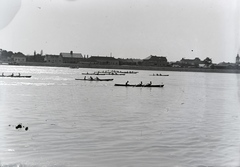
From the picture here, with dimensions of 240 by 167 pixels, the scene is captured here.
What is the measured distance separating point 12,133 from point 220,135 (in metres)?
10.6

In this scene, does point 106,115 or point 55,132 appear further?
point 106,115

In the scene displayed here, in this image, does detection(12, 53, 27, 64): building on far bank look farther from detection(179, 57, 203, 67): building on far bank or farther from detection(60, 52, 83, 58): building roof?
detection(179, 57, 203, 67): building on far bank

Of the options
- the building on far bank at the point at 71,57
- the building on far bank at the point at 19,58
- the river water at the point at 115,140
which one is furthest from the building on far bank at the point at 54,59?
the river water at the point at 115,140

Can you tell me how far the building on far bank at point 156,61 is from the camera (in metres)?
167

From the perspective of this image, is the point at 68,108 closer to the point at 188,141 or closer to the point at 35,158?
the point at 188,141

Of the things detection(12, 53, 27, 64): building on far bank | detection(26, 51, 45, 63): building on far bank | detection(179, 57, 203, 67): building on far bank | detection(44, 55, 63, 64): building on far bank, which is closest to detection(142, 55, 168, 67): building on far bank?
detection(179, 57, 203, 67): building on far bank

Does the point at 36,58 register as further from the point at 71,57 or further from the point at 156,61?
the point at 156,61

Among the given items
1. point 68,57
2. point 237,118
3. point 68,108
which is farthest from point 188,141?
point 68,57

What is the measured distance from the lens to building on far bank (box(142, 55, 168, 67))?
6575 inches

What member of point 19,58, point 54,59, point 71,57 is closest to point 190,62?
point 71,57

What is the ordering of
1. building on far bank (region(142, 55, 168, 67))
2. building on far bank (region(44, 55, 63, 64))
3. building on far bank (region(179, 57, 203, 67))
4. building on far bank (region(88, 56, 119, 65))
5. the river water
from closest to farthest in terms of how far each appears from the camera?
1. the river water
2. building on far bank (region(44, 55, 63, 64))
3. building on far bank (region(88, 56, 119, 65))
4. building on far bank (region(142, 55, 168, 67))
5. building on far bank (region(179, 57, 203, 67))

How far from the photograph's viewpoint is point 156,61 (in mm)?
167250

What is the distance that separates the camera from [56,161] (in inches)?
527

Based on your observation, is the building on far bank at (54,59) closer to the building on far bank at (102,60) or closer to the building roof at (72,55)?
the building roof at (72,55)
